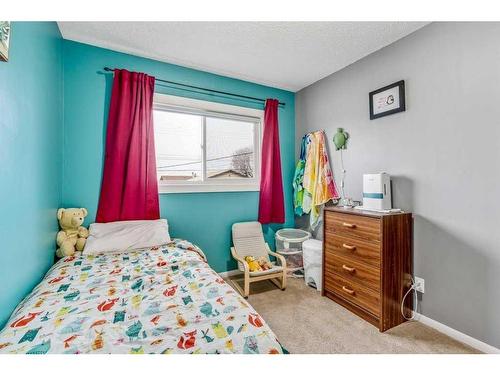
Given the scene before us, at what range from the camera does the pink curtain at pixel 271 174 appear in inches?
124

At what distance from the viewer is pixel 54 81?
197 cm

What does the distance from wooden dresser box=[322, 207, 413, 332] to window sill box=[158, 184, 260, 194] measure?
1.25 metres

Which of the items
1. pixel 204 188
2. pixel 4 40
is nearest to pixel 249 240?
pixel 204 188

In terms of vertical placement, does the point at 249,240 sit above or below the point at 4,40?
below

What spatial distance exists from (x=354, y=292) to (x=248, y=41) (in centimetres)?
258

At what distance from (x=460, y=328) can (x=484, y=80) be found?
1.85 m

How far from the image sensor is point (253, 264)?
8.87 ft

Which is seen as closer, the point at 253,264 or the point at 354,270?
the point at 354,270

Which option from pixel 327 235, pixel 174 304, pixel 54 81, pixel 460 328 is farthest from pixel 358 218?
pixel 54 81

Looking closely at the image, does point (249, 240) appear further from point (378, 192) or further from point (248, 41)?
point (248, 41)

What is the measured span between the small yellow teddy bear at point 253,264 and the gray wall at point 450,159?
1522 millimetres

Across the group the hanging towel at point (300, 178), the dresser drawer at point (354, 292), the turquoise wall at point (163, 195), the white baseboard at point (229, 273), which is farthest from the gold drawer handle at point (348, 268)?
the white baseboard at point (229, 273)

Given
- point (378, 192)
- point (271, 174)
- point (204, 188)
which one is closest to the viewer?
point (378, 192)

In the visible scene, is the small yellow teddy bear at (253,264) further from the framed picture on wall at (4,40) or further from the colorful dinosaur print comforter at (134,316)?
the framed picture on wall at (4,40)
